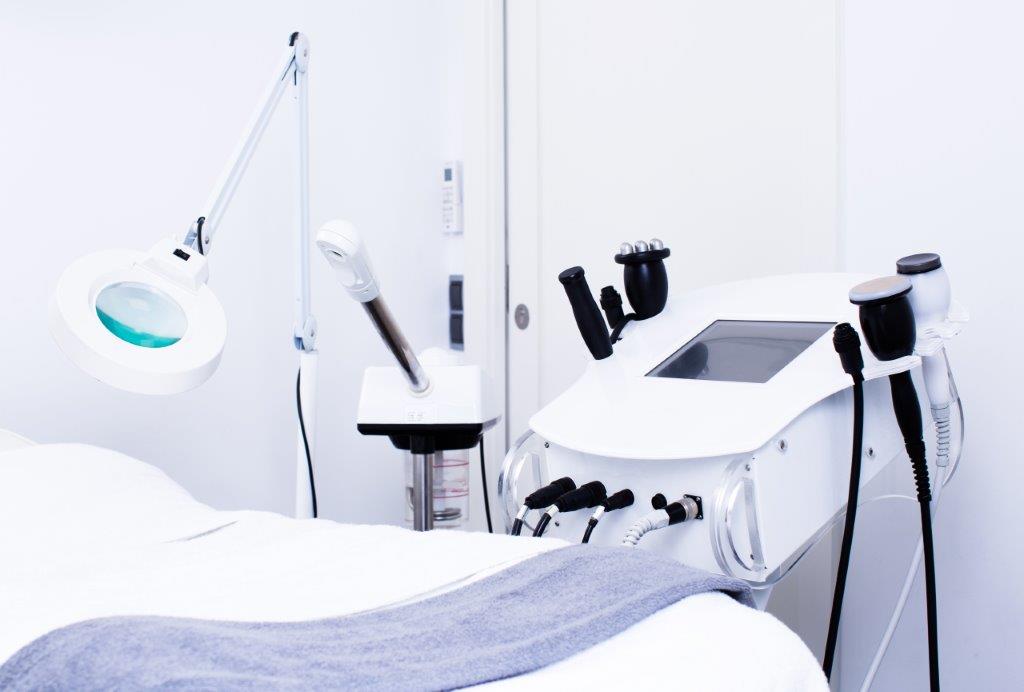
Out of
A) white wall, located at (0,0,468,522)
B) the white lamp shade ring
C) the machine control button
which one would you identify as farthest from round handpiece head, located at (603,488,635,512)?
the machine control button

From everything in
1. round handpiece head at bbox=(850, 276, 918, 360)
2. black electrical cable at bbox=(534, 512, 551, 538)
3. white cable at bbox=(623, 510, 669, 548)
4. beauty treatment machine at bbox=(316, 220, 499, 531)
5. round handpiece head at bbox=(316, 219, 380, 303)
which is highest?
round handpiece head at bbox=(316, 219, 380, 303)

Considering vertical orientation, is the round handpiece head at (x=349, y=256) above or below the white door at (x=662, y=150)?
below

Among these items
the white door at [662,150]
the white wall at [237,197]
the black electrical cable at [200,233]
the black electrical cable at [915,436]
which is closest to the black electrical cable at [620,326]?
the white door at [662,150]

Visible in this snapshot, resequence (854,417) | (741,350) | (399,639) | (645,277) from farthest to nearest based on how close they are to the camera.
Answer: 1. (645,277)
2. (741,350)
3. (854,417)
4. (399,639)

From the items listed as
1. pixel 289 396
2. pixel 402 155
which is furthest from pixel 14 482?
pixel 402 155

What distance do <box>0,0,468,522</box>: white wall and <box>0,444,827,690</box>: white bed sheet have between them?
0.39 m

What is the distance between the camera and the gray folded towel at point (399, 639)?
467 mm

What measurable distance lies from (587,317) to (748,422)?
0.26 meters

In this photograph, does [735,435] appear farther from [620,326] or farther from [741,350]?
[620,326]

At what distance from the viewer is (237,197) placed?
166cm

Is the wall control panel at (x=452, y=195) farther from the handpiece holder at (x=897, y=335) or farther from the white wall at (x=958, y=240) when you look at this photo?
the handpiece holder at (x=897, y=335)

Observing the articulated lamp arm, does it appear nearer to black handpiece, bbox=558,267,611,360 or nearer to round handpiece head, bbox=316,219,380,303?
round handpiece head, bbox=316,219,380,303

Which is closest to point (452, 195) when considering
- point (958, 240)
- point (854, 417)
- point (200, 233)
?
point (200, 233)

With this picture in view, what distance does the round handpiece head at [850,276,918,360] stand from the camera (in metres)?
0.80
